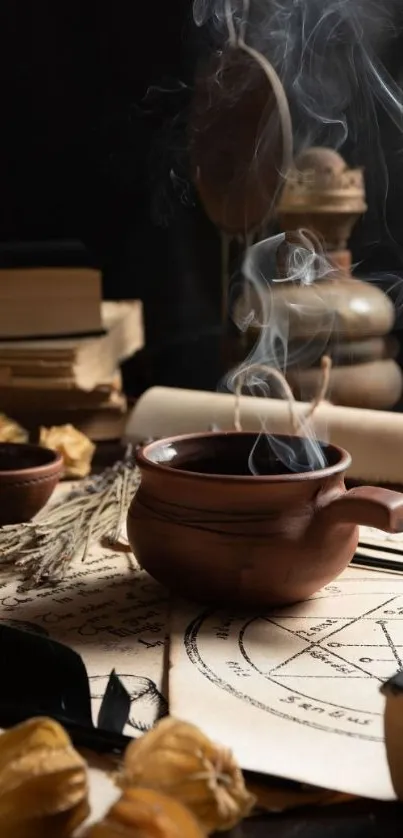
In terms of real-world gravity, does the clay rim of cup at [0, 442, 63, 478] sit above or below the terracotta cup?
below

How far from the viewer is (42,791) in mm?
427

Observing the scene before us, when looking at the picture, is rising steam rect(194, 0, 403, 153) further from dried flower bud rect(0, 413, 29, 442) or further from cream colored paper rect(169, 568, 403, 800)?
cream colored paper rect(169, 568, 403, 800)

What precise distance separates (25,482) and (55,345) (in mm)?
390

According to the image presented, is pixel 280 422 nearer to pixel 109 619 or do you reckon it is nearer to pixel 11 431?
pixel 11 431

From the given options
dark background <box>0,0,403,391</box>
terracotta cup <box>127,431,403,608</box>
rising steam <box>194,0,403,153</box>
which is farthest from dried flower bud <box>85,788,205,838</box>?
dark background <box>0,0,403,391</box>

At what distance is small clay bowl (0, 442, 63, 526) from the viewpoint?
0.90 metres

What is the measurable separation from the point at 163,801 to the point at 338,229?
1.02m

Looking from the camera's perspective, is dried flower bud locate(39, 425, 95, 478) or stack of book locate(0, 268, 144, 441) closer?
dried flower bud locate(39, 425, 95, 478)

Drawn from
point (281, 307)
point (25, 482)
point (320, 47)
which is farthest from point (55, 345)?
point (320, 47)

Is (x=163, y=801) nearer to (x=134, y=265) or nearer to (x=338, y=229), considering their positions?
(x=338, y=229)

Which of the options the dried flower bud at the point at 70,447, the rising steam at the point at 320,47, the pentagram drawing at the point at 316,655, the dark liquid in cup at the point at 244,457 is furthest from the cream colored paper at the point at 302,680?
the rising steam at the point at 320,47

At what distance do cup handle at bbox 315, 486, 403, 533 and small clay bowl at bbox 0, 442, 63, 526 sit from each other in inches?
11.9

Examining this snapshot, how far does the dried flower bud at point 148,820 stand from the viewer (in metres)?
0.40

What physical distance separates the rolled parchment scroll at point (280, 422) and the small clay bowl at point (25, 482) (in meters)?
0.25
